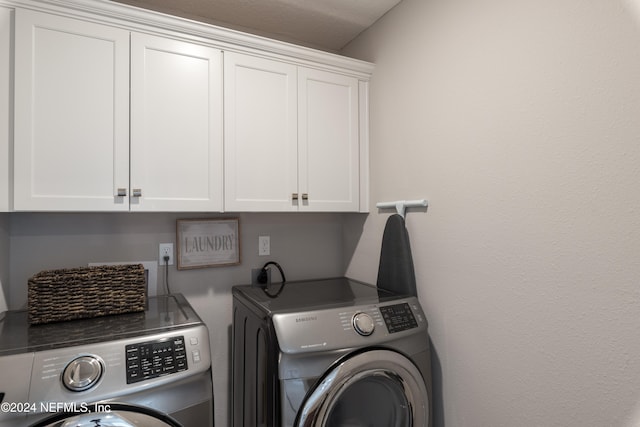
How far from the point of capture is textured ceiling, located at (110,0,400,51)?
1851 mm

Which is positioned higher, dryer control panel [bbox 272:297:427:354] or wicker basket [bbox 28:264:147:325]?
wicker basket [bbox 28:264:147:325]

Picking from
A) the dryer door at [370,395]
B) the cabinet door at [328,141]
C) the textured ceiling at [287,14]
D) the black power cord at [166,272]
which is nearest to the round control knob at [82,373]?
the dryer door at [370,395]

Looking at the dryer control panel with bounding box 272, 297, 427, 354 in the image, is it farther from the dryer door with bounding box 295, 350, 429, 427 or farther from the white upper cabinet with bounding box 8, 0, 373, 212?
the white upper cabinet with bounding box 8, 0, 373, 212

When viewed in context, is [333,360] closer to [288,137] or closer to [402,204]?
[402,204]

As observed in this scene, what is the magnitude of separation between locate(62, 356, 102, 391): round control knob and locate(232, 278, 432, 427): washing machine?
0.56 meters

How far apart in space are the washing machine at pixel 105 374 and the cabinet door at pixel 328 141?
93cm

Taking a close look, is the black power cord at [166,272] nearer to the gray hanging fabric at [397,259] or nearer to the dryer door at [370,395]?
the dryer door at [370,395]

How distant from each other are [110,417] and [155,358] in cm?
19

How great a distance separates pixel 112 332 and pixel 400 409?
116 cm

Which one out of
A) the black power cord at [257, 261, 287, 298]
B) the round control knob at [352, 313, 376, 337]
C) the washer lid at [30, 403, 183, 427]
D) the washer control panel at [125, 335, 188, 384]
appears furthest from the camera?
the black power cord at [257, 261, 287, 298]

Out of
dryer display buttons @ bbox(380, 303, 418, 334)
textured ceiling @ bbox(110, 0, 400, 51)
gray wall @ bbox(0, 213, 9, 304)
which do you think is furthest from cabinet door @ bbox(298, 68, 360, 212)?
gray wall @ bbox(0, 213, 9, 304)

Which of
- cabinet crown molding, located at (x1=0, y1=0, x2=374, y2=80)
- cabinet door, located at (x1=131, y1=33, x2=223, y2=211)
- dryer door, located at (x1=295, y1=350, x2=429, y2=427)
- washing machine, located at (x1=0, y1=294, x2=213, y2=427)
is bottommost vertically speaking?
dryer door, located at (x1=295, y1=350, x2=429, y2=427)

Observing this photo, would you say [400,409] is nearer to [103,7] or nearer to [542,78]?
[542,78]

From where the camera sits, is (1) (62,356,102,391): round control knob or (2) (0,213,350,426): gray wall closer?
(1) (62,356,102,391): round control knob
